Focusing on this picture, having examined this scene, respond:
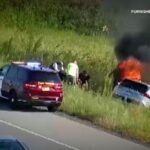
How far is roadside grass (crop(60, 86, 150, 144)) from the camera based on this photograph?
22.7 m

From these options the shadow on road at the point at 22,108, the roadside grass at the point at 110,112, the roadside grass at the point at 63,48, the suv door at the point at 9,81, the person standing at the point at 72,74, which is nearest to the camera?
the roadside grass at the point at 110,112

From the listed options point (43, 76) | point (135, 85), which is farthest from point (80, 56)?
point (43, 76)

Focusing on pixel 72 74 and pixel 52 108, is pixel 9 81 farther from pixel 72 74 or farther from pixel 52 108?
pixel 72 74

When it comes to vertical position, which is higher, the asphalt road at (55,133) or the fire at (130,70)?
the fire at (130,70)

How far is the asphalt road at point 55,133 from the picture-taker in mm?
19778

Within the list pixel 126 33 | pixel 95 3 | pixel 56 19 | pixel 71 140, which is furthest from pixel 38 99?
pixel 95 3

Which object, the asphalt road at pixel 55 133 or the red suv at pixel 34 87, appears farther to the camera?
the red suv at pixel 34 87

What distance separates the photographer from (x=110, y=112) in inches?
968

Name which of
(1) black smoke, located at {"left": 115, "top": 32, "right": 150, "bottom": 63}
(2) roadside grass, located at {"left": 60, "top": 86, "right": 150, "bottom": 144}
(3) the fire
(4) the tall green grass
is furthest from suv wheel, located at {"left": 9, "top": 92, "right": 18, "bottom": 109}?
(4) the tall green grass

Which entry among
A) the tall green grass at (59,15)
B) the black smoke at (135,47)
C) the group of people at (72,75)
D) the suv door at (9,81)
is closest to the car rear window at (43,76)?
the suv door at (9,81)

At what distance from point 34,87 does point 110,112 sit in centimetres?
342

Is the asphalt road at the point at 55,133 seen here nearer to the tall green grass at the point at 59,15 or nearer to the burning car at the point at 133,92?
the burning car at the point at 133,92

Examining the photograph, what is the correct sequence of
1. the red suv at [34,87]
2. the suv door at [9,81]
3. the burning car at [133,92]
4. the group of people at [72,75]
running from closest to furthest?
the red suv at [34,87], the suv door at [9,81], the burning car at [133,92], the group of people at [72,75]

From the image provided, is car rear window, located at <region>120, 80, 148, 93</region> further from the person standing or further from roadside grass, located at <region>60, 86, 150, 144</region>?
the person standing
